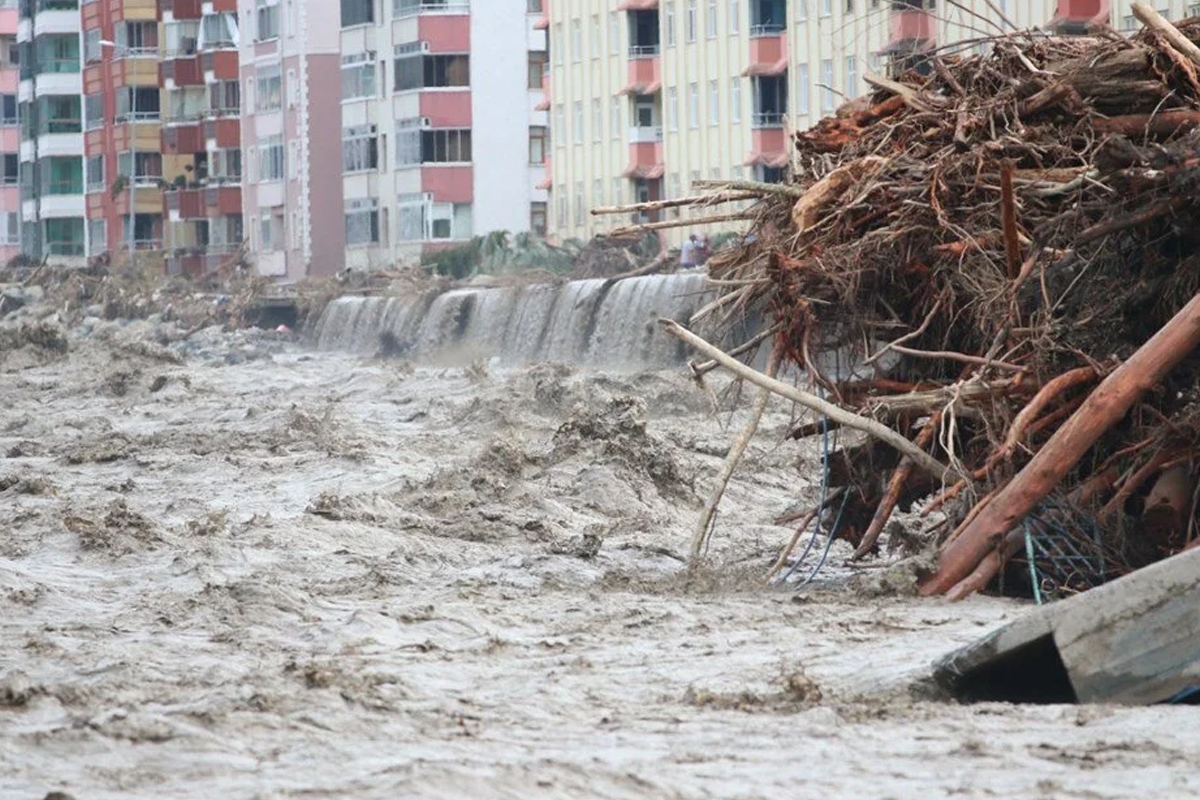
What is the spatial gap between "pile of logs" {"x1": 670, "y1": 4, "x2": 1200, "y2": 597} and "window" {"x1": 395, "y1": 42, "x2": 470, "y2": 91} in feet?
225

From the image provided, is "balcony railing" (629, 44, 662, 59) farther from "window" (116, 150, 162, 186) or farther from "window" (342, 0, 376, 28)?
"window" (116, 150, 162, 186)

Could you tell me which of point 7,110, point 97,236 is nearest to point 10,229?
point 7,110

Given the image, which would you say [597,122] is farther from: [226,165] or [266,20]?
[226,165]

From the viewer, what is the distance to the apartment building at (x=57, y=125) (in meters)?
118

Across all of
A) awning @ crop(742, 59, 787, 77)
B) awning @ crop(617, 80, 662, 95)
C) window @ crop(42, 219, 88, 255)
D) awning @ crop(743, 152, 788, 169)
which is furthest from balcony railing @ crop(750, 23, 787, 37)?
window @ crop(42, 219, 88, 255)

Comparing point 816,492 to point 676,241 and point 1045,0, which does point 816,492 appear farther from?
point 676,241

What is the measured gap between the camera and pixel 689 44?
234 feet

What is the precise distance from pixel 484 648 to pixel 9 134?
12228cm

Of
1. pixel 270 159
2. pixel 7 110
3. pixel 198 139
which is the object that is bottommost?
pixel 270 159

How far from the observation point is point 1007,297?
13203 millimetres

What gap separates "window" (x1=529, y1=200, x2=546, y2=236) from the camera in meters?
83.9

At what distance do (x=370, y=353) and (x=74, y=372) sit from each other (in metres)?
15.4

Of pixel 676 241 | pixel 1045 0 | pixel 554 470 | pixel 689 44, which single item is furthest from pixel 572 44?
pixel 554 470

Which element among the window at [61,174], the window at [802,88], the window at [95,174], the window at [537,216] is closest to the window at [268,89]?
the window at [537,216]
